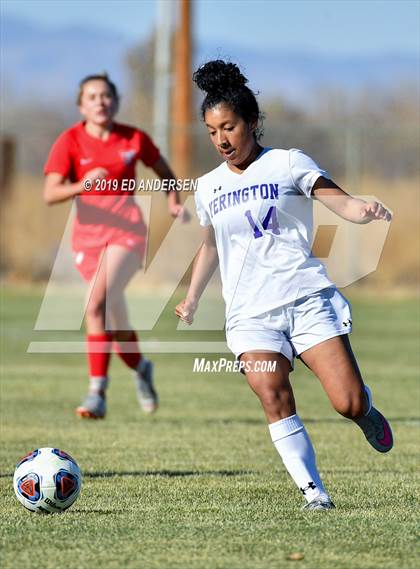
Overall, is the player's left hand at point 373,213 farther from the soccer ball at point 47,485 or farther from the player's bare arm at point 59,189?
the player's bare arm at point 59,189

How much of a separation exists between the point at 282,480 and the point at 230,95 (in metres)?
2.32

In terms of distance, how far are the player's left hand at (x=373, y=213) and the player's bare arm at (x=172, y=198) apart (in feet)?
12.8

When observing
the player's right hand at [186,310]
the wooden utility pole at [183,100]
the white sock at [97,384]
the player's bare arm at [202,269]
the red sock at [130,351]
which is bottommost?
the wooden utility pole at [183,100]

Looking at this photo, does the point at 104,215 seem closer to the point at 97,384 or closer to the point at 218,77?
the point at 97,384

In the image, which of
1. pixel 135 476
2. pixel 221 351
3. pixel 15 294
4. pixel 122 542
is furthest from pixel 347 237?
pixel 122 542

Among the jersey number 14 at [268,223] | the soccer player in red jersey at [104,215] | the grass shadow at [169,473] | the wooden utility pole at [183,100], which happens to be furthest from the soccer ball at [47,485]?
the wooden utility pole at [183,100]

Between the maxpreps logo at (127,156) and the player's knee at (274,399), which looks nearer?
the player's knee at (274,399)

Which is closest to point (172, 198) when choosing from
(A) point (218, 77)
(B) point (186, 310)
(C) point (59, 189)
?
(C) point (59, 189)

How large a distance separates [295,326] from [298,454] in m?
0.61

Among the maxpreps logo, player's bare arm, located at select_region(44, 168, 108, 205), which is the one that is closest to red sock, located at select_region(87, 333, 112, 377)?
player's bare arm, located at select_region(44, 168, 108, 205)

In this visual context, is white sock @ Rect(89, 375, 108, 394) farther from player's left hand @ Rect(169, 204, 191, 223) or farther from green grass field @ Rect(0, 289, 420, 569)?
player's left hand @ Rect(169, 204, 191, 223)

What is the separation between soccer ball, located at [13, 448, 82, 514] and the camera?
6.20 metres

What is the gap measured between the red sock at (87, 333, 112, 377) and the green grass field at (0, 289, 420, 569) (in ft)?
1.32

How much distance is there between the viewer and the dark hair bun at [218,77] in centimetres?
643
